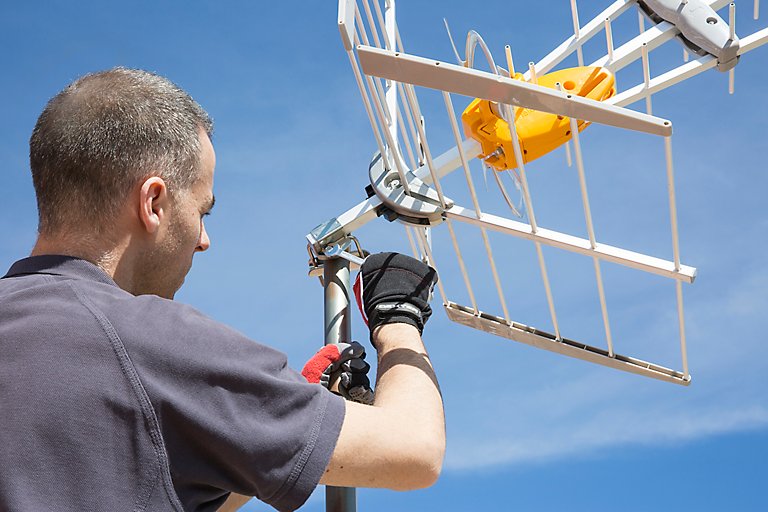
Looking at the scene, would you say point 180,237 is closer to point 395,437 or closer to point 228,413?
point 228,413

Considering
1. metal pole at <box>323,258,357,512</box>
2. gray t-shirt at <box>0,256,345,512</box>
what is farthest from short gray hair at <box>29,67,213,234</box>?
metal pole at <box>323,258,357,512</box>

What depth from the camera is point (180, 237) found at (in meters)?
1.92

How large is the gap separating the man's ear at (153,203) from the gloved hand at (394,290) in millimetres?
698

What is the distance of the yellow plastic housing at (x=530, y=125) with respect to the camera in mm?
2936

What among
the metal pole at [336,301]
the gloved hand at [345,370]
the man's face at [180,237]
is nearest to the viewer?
the man's face at [180,237]

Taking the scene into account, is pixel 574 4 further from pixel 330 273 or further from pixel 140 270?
pixel 140 270

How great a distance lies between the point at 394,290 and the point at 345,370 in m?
0.29

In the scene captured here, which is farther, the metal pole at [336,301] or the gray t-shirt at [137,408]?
the metal pole at [336,301]

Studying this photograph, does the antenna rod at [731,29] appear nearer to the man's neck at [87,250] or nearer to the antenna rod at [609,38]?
the antenna rod at [609,38]

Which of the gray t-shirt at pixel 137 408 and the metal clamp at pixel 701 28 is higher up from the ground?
the metal clamp at pixel 701 28

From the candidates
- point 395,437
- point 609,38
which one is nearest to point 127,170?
point 395,437

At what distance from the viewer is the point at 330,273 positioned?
2842mm

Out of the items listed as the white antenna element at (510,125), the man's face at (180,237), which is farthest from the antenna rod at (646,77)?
the man's face at (180,237)

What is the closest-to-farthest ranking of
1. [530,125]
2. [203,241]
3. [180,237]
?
[180,237]
[203,241]
[530,125]
